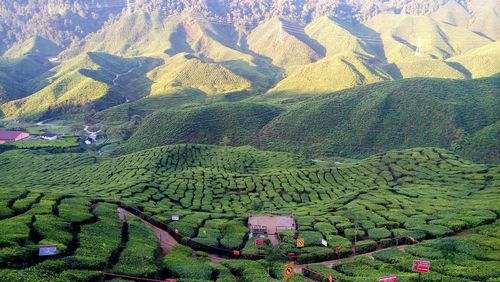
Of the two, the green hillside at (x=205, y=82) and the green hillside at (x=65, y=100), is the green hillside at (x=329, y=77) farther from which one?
the green hillside at (x=65, y=100)

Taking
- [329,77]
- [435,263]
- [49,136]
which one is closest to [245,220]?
[435,263]

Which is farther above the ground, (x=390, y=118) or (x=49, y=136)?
(x=49, y=136)

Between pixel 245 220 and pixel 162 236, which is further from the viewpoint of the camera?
pixel 245 220

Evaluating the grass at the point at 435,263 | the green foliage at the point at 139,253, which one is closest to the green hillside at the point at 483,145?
the grass at the point at 435,263

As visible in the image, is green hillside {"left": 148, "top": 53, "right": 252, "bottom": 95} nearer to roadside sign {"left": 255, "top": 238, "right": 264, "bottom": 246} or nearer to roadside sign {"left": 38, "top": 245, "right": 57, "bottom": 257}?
roadside sign {"left": 255, "top": 238, "right": 264, "bottom": 246}

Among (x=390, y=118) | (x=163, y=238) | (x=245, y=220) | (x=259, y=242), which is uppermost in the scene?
(x=390, y=118)

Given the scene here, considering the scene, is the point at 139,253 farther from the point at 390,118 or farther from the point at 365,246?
the point at 390,118

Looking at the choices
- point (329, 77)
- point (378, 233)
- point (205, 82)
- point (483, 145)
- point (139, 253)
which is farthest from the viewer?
point (205, 82)
